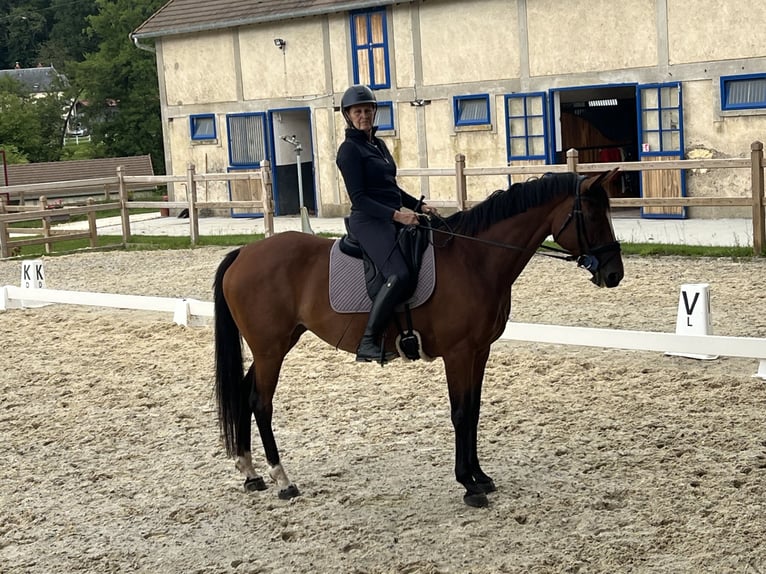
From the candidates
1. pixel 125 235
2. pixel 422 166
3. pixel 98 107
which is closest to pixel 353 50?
pixel 422 166

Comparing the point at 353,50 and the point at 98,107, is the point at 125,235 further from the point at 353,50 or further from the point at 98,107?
the point at 98,107

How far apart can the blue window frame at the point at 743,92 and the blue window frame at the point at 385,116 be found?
22.2ft

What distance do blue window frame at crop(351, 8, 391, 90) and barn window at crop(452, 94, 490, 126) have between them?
5.61 feet

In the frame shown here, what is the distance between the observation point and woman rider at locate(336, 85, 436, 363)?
578 cm

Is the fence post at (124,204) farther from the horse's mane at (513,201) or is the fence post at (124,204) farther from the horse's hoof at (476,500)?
the horse's hoof at (476,500)

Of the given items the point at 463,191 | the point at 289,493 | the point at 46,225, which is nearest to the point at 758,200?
the point at 463,191

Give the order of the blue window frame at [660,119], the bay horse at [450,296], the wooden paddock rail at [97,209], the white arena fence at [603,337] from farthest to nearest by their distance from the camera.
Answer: the blue window frame at [660,119]
the wooden paddock rail at [97,209]
the white arena fence at [603,337]
the bay horse at [450,296]

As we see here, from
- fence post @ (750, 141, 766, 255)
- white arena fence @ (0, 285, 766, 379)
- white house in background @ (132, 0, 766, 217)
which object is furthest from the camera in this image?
white house in background @ (132, 0, 766, 217)

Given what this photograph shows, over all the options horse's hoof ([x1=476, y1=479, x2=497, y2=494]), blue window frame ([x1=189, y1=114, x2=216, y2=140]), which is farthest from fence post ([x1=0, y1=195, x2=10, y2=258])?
horse's hoof ([x1=476, y1=479, x2=497, y2=494])

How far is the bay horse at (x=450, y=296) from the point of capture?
5.63 m

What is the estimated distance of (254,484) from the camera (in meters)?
6.08

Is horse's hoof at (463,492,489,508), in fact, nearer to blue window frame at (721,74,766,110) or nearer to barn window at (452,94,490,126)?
blue window frame at (721,74,766,110)

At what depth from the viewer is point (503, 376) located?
8.26 metres

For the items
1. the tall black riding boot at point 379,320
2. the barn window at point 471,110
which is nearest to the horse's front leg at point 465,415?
the tall black riding boot at point 379,320
